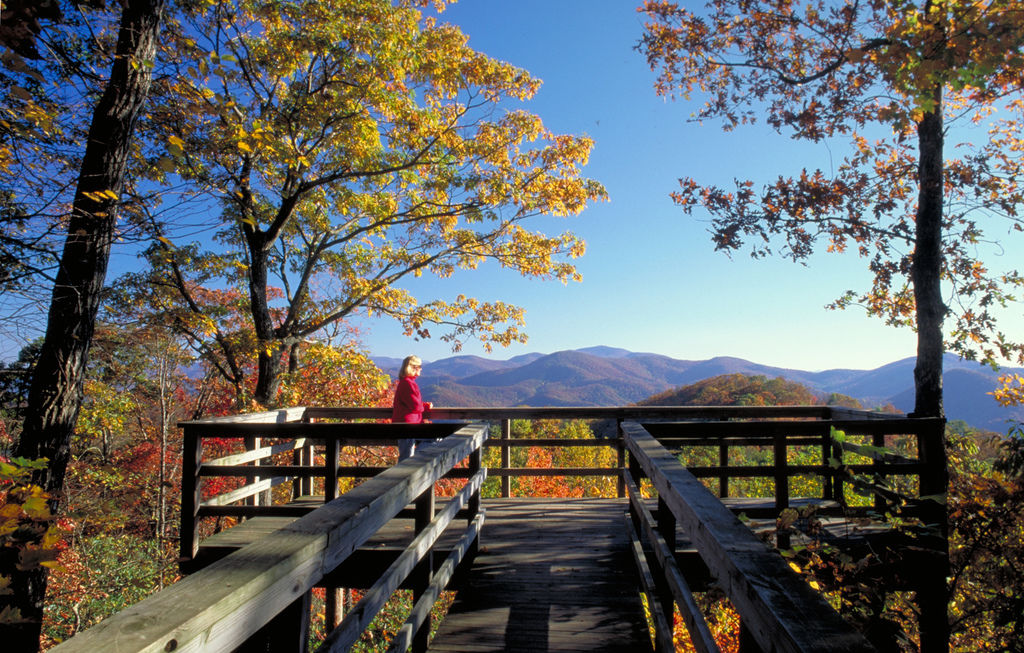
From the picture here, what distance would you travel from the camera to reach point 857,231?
9.11 m

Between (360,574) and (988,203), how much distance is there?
1068 cm

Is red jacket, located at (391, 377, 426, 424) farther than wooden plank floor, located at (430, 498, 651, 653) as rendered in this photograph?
Yes

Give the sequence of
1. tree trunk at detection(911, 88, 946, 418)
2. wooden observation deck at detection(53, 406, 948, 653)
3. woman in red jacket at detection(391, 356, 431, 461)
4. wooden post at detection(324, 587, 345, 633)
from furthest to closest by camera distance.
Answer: tree trunk at detection(911, 88, 946, 418) → woman in red jacket at detection(391, 356, 431, 461) → wooden post at detection(324, 587, 345, 633) → wooden observation deck at detection(53, 406, 948, 653)

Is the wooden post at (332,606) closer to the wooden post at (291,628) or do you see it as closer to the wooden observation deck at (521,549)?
the wooden observation deck at (521,549)

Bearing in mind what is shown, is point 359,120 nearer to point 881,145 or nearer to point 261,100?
point 261,100

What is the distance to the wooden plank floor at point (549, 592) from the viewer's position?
3.15m

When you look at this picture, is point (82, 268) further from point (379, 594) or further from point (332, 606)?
point (379, 594)

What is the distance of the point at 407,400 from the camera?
583 cm

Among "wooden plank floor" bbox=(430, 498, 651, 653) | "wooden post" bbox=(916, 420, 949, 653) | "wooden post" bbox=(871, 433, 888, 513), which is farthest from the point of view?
"wooden post" bbox=(916, 420, 949, 653)

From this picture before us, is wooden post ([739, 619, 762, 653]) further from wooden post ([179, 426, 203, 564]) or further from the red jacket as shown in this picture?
the red jacket

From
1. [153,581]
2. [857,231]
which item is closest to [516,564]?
[857,231]

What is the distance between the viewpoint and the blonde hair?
597 centimetres

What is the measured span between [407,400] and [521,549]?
6.50 ft

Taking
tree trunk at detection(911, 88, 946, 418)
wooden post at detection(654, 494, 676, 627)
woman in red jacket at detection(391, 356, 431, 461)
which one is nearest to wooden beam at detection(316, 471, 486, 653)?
wooden post at detection(654, 494, 676, 627)
